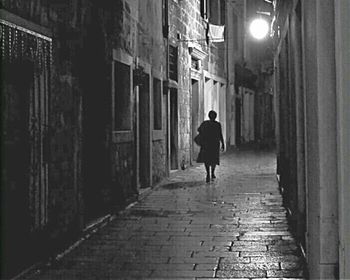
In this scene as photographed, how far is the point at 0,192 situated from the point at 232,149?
22453 millimetres

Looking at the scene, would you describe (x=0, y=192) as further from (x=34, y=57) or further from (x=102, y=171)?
(x=102, y=171)

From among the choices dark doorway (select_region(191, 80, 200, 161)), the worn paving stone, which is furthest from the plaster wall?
dark doorway (select_region(191, 80, 200, 161))

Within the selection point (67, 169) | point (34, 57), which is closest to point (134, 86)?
point (67, 169)

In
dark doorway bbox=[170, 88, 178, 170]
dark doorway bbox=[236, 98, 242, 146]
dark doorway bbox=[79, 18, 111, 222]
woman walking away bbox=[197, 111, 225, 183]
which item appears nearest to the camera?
dark doorway bbox=[79, 18, 111, 222]

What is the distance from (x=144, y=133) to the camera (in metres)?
13.0

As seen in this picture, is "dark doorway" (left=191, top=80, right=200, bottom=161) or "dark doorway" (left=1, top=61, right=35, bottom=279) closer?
"dark doorway" (left=1, top=61, right=35, bottom=279)

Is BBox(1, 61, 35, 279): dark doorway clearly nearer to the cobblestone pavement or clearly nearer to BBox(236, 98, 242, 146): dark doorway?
the cobblestone pavement

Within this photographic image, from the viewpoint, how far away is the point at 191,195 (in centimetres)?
1219

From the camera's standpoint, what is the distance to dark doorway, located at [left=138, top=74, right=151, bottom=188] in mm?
12953

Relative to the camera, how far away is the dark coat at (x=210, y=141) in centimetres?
1476

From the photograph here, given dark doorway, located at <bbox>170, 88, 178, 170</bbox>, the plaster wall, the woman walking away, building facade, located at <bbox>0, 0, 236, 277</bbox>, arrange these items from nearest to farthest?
1. the plaster wall
2. building facade, located at <bbox>0, 0, 236, 277</bbox>
3. the woman walking away
4. dark doorway, located at <bbox>170, 88, 178, 170</bbox>

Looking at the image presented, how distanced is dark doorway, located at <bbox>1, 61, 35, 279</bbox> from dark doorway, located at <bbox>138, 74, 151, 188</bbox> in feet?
22.0

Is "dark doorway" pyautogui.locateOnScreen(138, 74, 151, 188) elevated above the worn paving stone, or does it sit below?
above

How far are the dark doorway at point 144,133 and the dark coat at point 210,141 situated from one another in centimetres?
206
